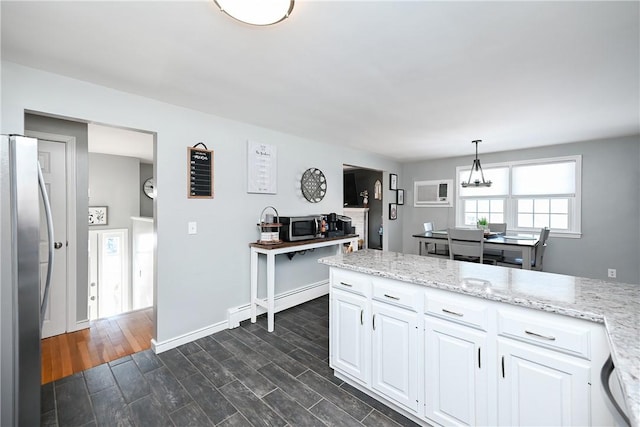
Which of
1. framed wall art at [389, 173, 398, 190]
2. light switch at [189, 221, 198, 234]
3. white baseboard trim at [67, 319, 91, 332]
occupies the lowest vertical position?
white baseboard trim at [67, 319, 91, 332]

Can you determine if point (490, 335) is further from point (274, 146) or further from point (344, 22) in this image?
point (274, 146)

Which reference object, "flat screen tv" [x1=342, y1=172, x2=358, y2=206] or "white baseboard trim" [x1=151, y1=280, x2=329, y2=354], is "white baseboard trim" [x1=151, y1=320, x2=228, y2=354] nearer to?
"white baseboard trim" [x1=151, y1=280, x2=329, y2=354]

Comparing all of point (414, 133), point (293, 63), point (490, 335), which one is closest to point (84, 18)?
point (293, 63)

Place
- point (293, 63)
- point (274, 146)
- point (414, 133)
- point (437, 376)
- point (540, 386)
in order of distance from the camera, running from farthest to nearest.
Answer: point (414, 133)
point (274, 146)
point (293, 63)
point (437, 376)
point (540, 386)

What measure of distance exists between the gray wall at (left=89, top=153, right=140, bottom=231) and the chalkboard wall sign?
3.56 metres

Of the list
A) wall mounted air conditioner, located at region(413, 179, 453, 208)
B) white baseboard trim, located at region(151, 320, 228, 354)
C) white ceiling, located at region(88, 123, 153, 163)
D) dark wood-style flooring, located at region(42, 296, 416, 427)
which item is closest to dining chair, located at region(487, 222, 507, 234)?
wall mounted air conditioner, located at region(413, 179, 453, 208)

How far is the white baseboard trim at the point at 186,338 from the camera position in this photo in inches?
97.9

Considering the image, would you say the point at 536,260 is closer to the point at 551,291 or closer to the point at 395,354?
the point at 551,291

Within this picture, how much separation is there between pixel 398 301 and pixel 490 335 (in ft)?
1.63

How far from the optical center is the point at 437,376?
1558 mm

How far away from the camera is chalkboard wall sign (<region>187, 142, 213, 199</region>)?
2.70 meters

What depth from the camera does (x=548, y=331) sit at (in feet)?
4.00

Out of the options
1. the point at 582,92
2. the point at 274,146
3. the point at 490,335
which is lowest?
the point at 490,335

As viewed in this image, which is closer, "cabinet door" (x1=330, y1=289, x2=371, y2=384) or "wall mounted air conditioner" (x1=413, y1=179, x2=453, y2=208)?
"cabinet door" (x1=330, y1=289, x2=371, y2=384)
